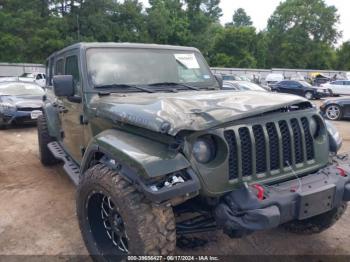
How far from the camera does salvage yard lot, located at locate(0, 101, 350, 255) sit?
354 cm

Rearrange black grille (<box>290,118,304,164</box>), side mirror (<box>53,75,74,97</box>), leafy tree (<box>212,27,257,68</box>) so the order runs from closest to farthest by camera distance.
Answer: black grille (<box>290,118,304,164</box>) → side mirror (<box>53,75,74,97</box>) → leafy tree (<box>212,27,257,68</box>)

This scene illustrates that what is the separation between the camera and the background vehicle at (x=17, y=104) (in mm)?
9969

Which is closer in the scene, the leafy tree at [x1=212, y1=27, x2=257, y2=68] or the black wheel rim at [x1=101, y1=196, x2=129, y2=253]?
the black wheel rim at [x1=101, y1=196, x2=129, y2=253]

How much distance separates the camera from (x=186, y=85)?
4.34m

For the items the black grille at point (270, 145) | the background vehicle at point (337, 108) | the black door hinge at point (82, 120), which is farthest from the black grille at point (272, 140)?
the background vehicle at point (337, 108)

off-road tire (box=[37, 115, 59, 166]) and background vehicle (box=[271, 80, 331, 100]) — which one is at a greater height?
off-road tire (box=[37, 115, 59, 166])

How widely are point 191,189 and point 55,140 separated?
3.97 meters

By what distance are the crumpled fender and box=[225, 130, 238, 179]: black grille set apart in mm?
351

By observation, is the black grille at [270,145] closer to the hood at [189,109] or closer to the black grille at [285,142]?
the black grille at [285,142]

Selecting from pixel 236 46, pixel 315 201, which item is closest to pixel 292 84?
pixel 315 201

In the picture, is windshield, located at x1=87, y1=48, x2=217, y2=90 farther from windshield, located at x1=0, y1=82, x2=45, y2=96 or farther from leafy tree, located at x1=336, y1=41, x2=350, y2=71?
leafy tree, located at x1=336, y1=41, x2=350, y2=71

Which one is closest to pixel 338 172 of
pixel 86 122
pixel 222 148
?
pixel 222 148

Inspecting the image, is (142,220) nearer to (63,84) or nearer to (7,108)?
(63,84)

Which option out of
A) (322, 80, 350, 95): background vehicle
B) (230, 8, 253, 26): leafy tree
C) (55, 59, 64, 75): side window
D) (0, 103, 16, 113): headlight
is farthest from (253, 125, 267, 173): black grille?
(230, 8, 253, 26): leafy tree
